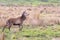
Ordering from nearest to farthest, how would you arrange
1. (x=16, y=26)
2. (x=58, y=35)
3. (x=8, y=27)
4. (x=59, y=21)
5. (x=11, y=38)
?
(x=11, y=38) → (x=58, y=35) → (x=8, y=27) → (x=16, y=26) → (x=59, y=21)

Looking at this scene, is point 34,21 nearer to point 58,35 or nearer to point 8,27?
point 8,27

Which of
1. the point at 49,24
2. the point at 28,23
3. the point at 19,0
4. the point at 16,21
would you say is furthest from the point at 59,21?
the point at 19,0

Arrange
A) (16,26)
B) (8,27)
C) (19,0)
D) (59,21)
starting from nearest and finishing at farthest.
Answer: (8,27), (16,26), (59,21), (19,0)

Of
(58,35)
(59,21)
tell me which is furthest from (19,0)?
(58,35)

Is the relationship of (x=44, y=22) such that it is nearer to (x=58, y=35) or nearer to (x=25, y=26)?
(x=25, y=26)

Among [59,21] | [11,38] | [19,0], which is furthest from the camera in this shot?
[19,0]

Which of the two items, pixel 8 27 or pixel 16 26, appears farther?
pixel 16 26

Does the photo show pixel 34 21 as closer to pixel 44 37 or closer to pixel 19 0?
pixel 44 37

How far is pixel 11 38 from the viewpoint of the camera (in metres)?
14.3

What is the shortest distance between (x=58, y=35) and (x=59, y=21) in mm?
4435

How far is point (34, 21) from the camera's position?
63.5 ft

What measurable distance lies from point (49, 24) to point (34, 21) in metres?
1.01

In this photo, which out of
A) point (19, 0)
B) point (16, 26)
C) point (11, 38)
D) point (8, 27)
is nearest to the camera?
point (11, 38)

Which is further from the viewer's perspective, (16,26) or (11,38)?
(16,26)
